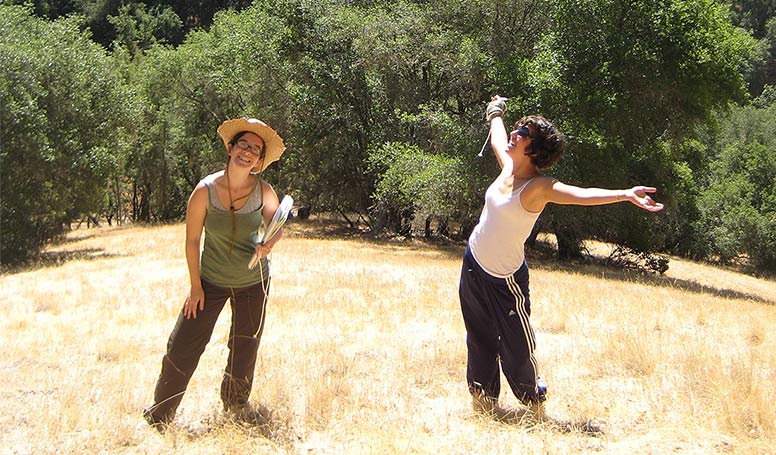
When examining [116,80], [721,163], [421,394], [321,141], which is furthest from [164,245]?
[721,163]

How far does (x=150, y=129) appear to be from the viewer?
3394 cm

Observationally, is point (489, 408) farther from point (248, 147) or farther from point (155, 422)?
point (248, 147)

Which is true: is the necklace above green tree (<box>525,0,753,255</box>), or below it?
below

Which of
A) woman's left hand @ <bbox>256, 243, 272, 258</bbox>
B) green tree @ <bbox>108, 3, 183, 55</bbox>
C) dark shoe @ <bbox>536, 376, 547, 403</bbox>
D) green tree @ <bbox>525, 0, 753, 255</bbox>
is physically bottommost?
dark shoe @ <bbox>536, 376, 547, 403</bbox>

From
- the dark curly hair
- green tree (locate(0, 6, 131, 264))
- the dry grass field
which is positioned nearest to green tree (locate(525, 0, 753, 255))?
the dry grass field

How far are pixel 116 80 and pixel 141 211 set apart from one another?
19.1 metres

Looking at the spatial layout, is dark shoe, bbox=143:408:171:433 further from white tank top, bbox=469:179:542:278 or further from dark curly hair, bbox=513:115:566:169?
dark curly hair, bbox=513:115:566:169

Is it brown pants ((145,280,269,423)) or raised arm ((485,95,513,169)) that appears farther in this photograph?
raised arm ((485,95,513,169))

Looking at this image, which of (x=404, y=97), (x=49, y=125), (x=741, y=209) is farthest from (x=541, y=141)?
(x=741, y=209)

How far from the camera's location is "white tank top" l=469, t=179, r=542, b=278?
4223 millimetres

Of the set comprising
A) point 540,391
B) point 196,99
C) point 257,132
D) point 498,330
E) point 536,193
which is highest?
point 196,99

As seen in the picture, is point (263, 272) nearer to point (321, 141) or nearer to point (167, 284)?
point (167, 284)

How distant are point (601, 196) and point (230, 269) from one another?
2.40m

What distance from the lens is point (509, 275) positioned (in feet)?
14.3
